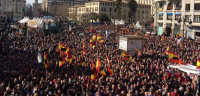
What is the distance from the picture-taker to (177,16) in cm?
4738

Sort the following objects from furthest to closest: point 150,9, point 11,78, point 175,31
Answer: point 150,9 → point 175,31 → point 11,78

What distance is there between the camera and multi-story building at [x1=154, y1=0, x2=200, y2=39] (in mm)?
42469

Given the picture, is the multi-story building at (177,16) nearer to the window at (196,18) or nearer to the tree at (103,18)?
the window at (196,18)

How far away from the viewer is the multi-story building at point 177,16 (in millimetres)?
42469

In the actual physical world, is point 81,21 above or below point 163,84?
above

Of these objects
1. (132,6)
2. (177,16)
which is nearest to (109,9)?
(132,6)

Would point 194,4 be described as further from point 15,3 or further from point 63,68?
point 15,3

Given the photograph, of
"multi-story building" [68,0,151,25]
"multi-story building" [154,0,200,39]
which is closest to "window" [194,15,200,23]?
"multi-story building" [154,0,200,39]

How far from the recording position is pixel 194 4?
4266cm

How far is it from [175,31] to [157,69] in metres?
34.8

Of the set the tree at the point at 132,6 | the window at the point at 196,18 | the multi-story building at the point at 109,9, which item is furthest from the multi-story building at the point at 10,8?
the window at the point at 196,18

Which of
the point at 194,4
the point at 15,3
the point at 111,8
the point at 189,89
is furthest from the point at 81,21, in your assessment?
the point at 189,89

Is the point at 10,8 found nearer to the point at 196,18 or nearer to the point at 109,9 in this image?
the point at 109,9

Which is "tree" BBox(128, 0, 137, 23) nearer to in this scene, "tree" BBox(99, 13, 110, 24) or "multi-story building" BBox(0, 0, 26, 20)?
"tree" BBox(99, 13, 110, 24)
